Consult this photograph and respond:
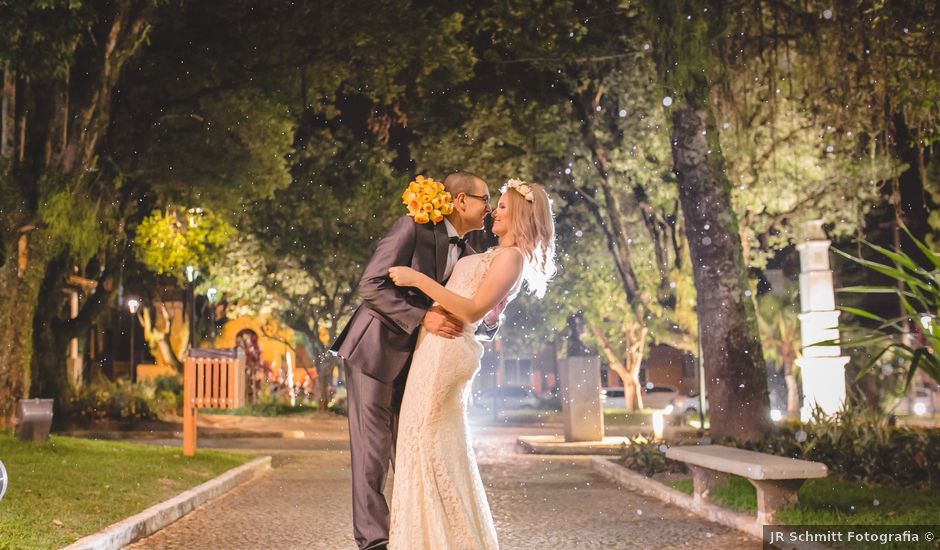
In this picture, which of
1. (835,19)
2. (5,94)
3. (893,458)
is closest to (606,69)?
(835,19)

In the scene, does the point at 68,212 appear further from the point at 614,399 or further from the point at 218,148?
the point at 614,399

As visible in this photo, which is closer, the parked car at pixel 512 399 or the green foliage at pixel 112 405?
the green foliage at pixel 112 405

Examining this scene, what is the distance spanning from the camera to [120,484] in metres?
11.3

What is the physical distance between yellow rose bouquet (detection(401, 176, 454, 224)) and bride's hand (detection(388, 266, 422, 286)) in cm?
33

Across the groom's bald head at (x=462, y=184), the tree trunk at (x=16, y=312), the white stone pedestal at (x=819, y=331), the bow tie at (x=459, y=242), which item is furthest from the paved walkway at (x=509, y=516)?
the white stone pedestal at (x=819, y=331)

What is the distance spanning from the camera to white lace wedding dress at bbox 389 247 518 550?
5.10 metres

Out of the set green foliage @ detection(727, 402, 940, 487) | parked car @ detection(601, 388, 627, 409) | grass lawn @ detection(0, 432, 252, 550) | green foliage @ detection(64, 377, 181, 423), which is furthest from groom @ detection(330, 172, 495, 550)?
parked car @ detection(601, 388, 627, 409)

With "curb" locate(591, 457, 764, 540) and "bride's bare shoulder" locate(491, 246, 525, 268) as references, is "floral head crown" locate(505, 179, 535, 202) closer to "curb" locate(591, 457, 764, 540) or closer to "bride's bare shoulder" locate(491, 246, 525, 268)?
"bride's bare shoulder" locate(491, 246, 525, 268)

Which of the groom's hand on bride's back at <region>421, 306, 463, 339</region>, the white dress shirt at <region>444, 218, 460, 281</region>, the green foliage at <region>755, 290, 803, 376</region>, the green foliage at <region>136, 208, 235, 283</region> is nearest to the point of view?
the groom's hand on bride's back at <region>421, 306, 463, 339</region>

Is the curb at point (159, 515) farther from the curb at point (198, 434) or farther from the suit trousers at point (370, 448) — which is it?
the curb at point (198, 434)

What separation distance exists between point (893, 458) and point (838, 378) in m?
10.6

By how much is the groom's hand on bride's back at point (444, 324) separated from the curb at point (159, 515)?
3709mm

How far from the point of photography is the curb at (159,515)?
7871 mm

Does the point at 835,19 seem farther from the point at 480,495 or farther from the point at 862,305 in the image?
the point at 862,305
